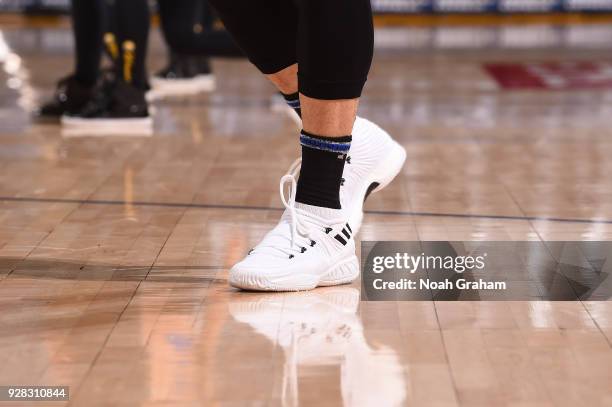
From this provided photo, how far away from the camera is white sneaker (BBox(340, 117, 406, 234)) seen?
5.06ft

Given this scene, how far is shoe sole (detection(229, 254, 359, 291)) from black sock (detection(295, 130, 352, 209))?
8cm

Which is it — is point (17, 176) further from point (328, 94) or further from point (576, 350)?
point (576, 350)

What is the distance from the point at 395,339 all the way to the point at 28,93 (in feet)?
8.44

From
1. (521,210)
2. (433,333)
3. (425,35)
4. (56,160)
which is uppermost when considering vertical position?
(433,333)

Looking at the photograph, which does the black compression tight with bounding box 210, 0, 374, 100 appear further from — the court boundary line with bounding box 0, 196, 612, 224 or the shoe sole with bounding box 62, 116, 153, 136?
the shoe sole with bounding box 62, 116, 153, 136

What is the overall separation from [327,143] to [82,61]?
182cm

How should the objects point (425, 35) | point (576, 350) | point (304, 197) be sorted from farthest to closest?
point (425, 35), point (304, 197), point (576, 350)

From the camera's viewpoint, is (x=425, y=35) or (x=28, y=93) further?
(x=425, y=35)

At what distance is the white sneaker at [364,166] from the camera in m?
1.54

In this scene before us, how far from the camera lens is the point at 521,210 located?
1847 mm

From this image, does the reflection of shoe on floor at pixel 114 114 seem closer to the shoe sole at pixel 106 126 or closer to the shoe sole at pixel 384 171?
the shoe sole at pixel 106 126

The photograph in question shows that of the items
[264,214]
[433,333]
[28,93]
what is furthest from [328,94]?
[28,93]

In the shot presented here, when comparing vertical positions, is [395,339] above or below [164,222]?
above

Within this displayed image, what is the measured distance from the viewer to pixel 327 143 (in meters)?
1.41
